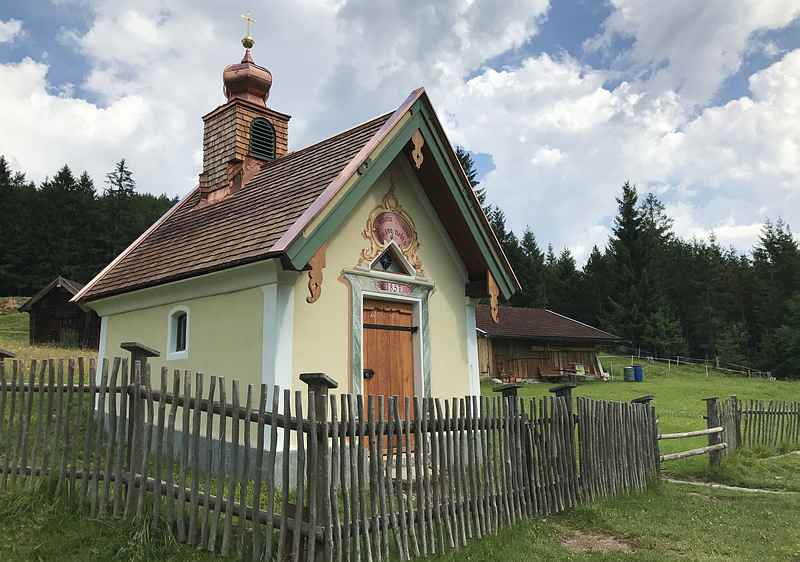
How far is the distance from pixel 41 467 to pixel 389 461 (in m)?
4.18

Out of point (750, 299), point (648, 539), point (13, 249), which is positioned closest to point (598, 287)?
point (750, 299)

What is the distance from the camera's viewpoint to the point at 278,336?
28.2 ft

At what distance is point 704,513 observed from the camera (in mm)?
8273

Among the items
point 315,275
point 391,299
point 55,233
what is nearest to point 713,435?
point 391,299

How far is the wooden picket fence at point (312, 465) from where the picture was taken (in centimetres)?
548

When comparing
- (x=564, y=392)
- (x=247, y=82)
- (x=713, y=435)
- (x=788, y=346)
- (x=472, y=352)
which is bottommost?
(x=713, y=435)

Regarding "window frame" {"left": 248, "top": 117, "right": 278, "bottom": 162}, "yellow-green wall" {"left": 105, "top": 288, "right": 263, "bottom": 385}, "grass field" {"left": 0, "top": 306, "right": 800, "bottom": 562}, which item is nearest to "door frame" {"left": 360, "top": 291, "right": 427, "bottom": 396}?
"yellow-green wall" {"left": 105, "top": 288, "right": 263, "bottom": 385}

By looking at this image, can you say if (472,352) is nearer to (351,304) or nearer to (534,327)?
(351,304)

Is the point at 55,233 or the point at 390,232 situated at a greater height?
the point at 55,233

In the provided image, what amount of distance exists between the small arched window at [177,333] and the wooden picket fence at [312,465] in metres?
2.78

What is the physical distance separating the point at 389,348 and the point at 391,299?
81 centimetres

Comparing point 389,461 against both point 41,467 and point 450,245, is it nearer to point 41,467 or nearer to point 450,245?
point 41,467

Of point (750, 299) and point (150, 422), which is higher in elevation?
point (750, 299)

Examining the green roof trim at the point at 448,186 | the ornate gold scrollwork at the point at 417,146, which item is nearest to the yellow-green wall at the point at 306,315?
the green roof trim at the point at 448,186
